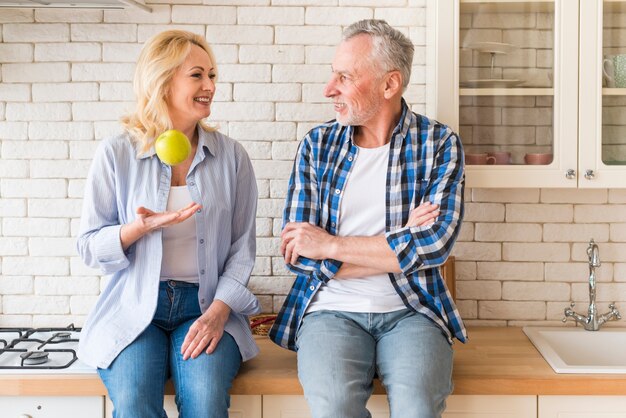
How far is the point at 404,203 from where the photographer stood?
2.31 m

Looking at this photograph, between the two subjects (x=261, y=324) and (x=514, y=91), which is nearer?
(x=514, y=91)

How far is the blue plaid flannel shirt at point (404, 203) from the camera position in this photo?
87.0 inches

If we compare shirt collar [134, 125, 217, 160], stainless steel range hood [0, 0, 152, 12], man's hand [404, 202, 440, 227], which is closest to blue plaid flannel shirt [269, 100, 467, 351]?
man's hand [404, 202, 440, 227]

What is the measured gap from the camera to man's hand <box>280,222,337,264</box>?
2.26 metres

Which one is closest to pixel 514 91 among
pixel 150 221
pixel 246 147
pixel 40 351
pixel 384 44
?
pixel 384 44

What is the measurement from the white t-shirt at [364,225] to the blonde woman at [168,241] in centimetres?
26

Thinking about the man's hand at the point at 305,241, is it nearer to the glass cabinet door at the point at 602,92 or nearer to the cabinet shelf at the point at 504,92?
the cabinet shelf at the point at 504,92

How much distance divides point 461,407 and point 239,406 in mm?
646

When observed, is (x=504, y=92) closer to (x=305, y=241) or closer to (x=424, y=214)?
(x=424, y=214)

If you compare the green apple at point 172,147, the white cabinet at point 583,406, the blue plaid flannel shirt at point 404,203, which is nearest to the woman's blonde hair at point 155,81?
the green apple at point 172,147

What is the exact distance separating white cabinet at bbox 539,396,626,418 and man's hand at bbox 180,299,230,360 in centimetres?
95

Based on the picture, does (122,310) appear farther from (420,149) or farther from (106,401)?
(420,149)

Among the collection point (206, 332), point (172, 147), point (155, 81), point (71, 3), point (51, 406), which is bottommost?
point (51, 406)

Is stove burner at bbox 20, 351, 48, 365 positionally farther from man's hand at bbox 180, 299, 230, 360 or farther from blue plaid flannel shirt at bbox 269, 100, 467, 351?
blue plaid flannel shirt at bbox 269, 100, 467, 351
